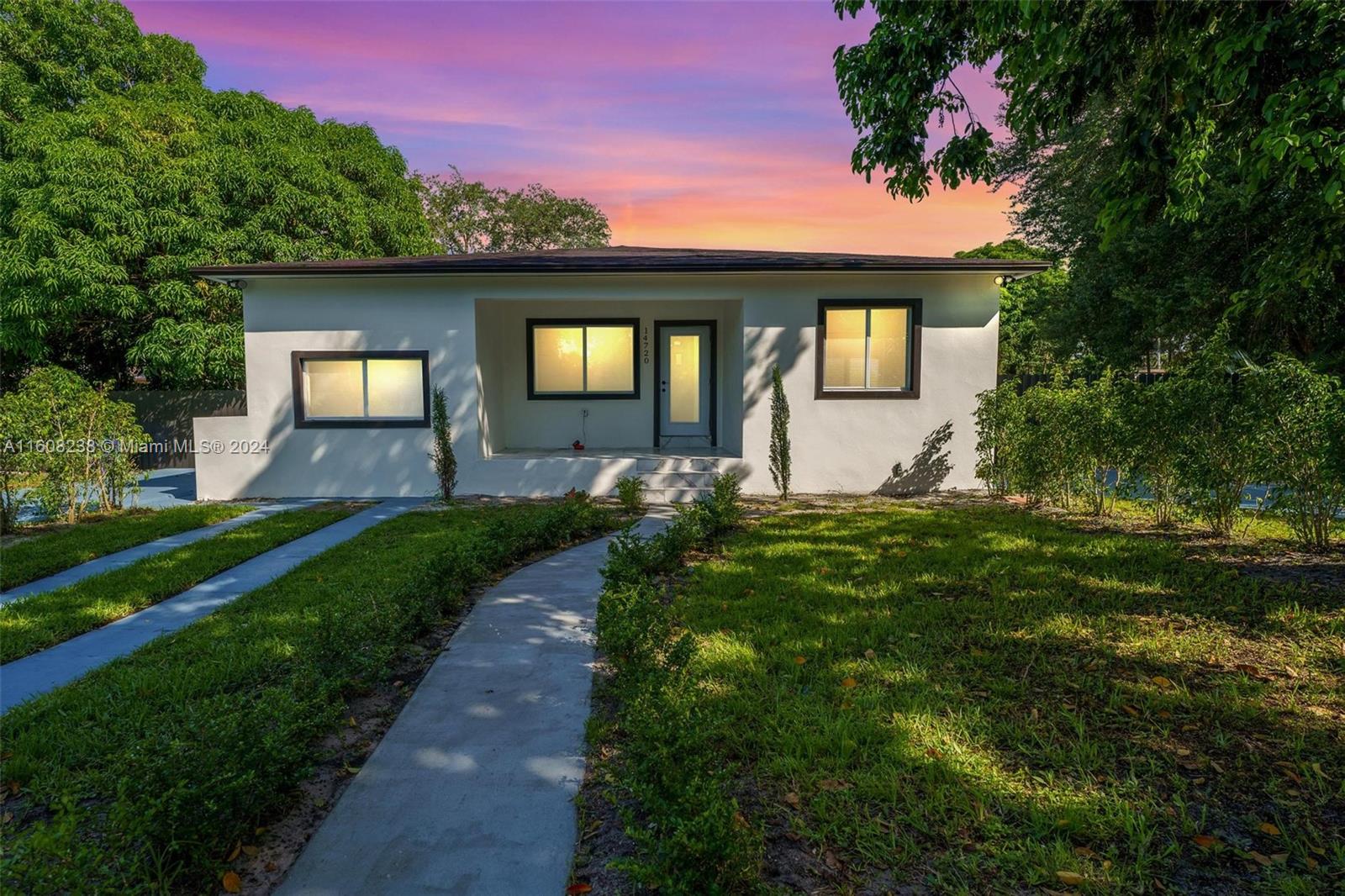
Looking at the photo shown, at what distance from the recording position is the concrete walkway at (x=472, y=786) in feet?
6.50

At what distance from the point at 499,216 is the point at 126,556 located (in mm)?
28288

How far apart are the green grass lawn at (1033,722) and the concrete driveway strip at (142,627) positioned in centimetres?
325

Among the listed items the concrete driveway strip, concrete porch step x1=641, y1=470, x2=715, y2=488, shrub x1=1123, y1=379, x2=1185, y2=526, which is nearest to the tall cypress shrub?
concrete porch step x1=641, y1=470, x2=715, y2=488

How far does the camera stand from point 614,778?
7.78 ft

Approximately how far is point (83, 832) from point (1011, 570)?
539cm

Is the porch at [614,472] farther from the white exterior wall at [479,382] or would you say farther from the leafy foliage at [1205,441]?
the leafy foliage at [1205,441]

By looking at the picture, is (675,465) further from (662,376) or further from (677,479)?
(662,376)

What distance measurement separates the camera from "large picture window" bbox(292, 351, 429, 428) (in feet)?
31.9

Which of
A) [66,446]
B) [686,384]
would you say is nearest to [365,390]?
[66,446]

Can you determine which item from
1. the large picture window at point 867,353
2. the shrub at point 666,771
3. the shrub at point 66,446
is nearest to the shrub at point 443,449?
the shrub at point 66,446

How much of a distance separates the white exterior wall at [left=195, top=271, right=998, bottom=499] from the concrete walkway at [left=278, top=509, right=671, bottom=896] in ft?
20.1

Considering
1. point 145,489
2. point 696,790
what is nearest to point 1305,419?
→ point 696,790

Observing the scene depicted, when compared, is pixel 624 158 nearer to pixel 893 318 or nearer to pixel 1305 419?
pixel 893 318

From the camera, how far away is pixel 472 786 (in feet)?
7.97
